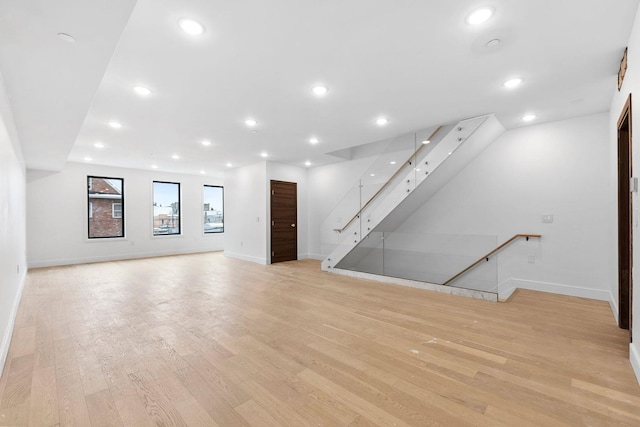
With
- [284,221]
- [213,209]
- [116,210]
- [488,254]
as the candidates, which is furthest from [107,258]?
[488,254]

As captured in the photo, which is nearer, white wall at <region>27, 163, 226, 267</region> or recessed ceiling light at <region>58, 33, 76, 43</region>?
recessed ceiling light at <region>58, 33, 76, 43</region>

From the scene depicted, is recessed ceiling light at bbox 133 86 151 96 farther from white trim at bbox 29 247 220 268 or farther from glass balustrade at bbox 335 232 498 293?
white trim at bbox 29 247 220 268

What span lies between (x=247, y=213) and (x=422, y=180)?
16.8 ft

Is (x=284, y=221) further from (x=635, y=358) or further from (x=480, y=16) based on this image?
(x=635, y=358)

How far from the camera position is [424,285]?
5.04 metres

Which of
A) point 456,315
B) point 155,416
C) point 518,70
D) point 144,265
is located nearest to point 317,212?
point 144,265

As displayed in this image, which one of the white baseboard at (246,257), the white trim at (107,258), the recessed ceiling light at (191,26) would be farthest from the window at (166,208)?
the recessed ceiling light at (191,26)

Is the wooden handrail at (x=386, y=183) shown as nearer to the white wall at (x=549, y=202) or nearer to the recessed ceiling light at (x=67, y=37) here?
the white wall at (x=549, y=202)

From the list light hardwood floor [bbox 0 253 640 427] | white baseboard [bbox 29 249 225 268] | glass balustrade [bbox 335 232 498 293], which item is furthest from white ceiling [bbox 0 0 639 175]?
white baseboard [bbox 29 249 225 268]

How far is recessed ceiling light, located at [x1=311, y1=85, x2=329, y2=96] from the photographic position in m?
3.31

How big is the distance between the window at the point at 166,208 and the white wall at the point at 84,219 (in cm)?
17

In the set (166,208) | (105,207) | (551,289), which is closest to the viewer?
(551,289)

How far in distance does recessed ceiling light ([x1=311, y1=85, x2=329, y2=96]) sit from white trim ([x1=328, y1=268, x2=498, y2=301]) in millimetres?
3654

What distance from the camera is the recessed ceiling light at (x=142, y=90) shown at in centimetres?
321
